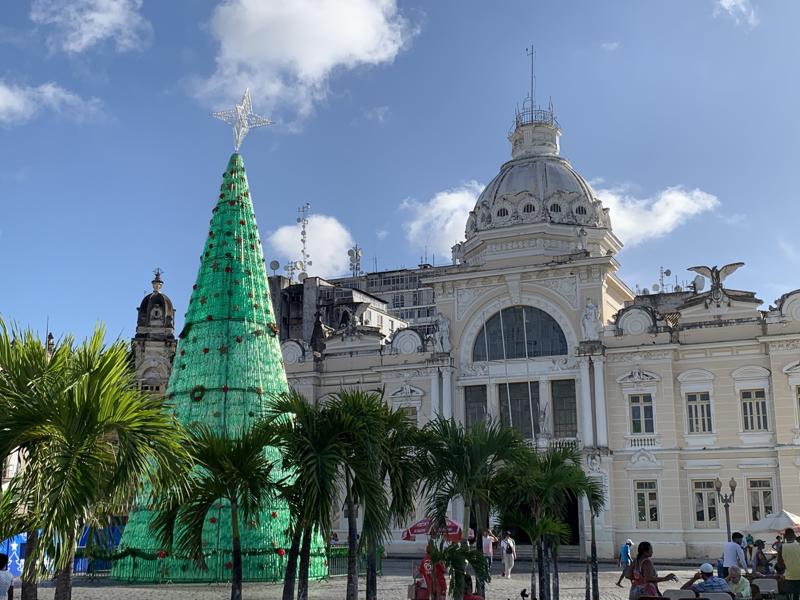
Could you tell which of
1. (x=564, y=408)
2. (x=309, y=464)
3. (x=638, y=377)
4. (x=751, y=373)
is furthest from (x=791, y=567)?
(x=564, y=408)

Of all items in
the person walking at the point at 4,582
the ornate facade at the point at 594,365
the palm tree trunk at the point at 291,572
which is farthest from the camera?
the ornate facade at the point at 594,365

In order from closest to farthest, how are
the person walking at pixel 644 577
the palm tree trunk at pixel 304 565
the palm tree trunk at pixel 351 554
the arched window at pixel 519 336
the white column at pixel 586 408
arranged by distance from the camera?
the person walking at pixel 644 577, the palm tree trunk at pixel 304 565, the palm tree trunk at pixel 351 554, the white column at pixel 586 408, the arched window at pixel 519 336

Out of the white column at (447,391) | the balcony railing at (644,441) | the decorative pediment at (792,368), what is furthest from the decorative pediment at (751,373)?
the white column at (447,391)

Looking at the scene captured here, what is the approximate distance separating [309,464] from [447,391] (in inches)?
1069

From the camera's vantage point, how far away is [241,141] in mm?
24391

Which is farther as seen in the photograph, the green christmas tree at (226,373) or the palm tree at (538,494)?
the green christmas tree at (226,373)

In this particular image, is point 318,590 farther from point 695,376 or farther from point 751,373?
point 751,373

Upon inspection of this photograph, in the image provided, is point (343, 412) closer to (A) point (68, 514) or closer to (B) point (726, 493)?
(A) point (68, 514)

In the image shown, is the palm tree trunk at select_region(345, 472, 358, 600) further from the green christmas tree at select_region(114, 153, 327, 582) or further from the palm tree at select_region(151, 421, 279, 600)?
the green christmas tree at select_region(114, 153, 327, 582)

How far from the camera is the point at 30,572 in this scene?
10664mm

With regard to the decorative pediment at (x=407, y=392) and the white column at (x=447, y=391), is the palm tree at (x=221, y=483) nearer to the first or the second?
the white column at (x=447, y=391)

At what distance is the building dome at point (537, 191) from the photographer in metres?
43.1

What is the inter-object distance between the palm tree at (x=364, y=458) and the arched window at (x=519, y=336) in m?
25.8

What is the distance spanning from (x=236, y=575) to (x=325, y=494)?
1817mm
